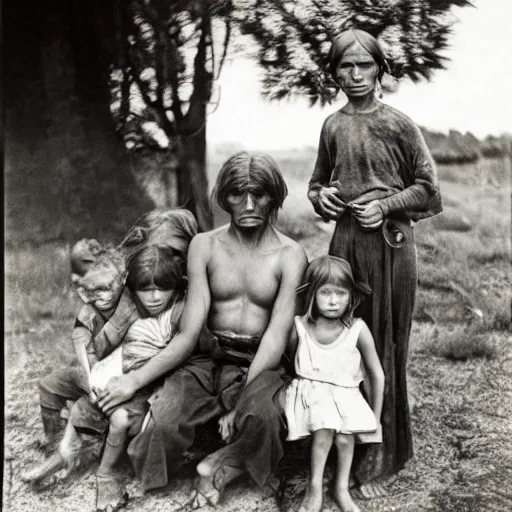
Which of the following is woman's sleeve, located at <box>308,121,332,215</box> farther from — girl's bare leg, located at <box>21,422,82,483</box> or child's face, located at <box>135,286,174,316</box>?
girl's bare leg, located at <box>21,422,82,483</box>

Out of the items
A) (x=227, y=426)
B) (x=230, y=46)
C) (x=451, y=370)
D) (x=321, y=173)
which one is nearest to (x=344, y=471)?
(x=227, y=426)

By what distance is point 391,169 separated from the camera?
4238mm

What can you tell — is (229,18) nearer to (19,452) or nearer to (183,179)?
(183,179)

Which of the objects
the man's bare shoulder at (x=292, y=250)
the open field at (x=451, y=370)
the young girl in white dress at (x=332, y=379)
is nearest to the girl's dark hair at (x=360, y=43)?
the open field at (x=451, y=370)

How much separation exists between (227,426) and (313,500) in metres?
0.57

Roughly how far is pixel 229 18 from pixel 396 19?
93 cm

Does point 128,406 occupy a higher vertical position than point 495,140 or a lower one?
lower

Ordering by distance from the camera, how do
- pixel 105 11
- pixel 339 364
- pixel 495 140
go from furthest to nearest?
1. pixel 105 11
2. pixel 495 140
3. pixel 339 364

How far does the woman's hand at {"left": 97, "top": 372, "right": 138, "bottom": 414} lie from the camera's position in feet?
13.9

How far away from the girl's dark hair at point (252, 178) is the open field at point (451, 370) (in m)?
0.08

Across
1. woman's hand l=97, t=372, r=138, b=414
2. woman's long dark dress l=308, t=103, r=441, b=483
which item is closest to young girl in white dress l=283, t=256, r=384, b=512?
woman's long dark dress l=308, t=103, r=441, b=483

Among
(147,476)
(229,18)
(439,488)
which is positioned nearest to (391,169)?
(229,18)

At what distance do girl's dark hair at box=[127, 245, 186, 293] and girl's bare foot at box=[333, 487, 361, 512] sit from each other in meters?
1.34

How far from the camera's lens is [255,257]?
4293mm
